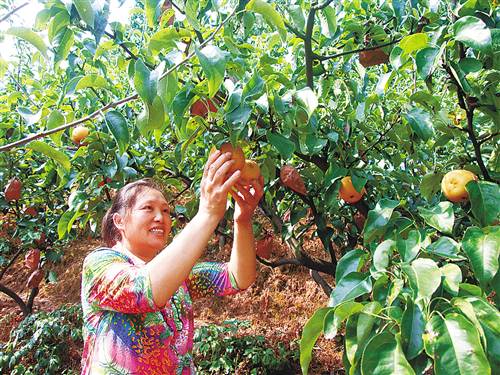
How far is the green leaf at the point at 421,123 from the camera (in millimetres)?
1288

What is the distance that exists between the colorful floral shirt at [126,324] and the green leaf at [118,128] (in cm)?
29

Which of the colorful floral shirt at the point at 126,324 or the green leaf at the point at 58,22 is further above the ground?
the green leaf at the point at 58,22

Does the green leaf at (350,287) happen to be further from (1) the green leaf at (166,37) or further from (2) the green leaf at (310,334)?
(1) the green leaf at (166,37)

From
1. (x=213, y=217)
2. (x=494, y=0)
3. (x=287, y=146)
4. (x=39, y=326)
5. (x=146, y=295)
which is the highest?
(x=494, y=0)

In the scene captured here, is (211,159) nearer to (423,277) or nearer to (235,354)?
(423,277)

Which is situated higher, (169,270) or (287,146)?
(287,146)

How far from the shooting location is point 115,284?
114 cm

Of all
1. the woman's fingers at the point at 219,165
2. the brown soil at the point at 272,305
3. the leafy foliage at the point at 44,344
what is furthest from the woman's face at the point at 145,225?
the leafy foliage at the point at 44,344

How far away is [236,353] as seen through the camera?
11.5ft

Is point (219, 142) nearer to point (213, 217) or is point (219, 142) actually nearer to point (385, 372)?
point (213, 217)

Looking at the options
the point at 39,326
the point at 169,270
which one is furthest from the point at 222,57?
the point at 39,326

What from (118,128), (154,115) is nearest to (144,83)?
(154,115)

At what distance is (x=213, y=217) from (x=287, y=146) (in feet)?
0.99

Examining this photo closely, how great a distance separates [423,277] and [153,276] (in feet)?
1.85
